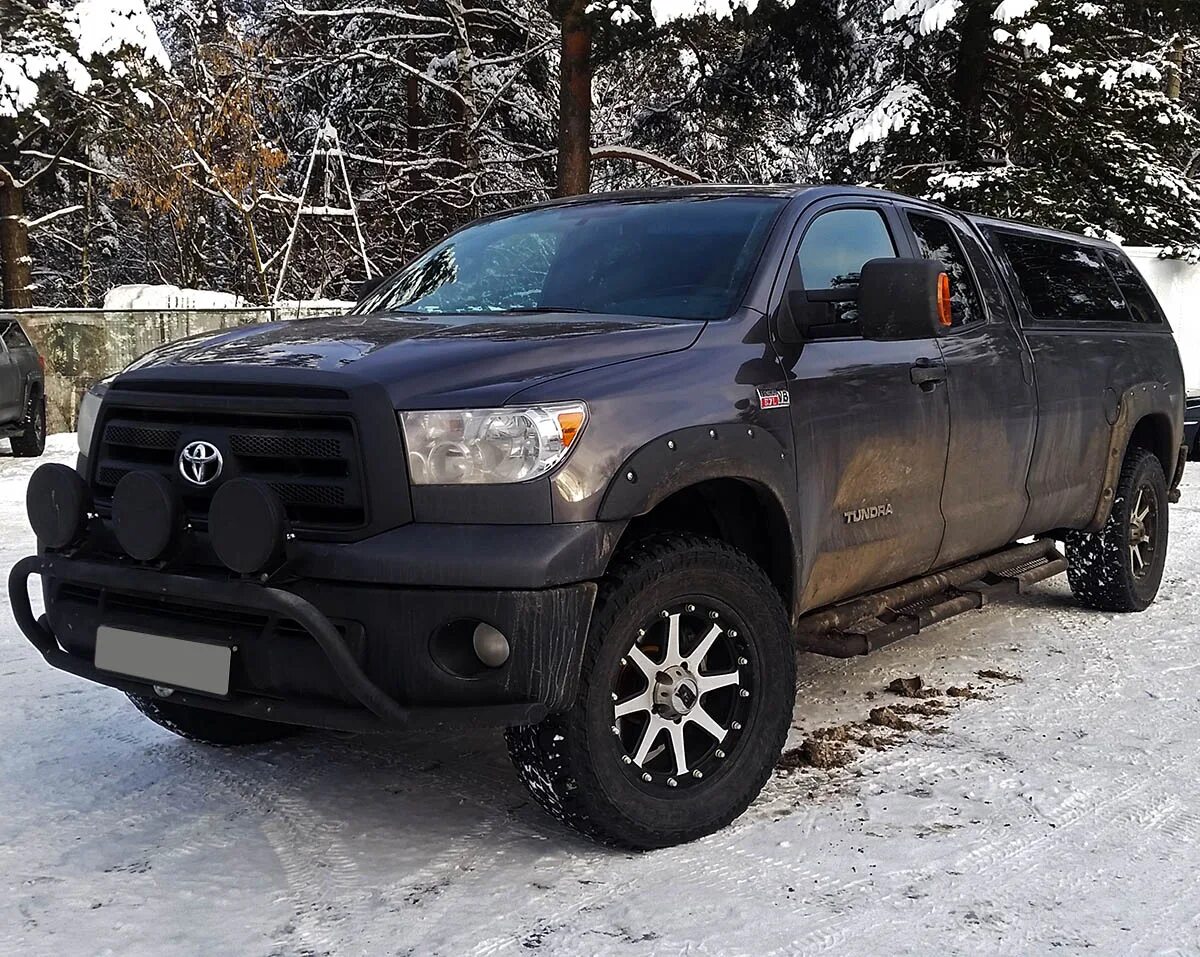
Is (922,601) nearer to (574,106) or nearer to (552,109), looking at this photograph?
(574,106)

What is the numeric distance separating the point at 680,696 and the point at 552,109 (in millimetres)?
19933

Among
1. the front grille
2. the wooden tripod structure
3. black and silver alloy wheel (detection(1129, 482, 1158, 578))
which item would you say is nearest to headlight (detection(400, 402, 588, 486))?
the front grille

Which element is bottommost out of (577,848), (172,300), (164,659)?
(577,848)

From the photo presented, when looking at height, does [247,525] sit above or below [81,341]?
below

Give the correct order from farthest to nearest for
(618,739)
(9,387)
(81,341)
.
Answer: (81,341) < (9,387) < (618,739)

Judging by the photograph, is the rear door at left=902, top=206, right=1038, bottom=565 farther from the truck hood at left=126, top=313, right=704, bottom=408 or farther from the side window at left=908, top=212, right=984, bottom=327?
the truck hood at left=126, top=313, right=704, bottom=408

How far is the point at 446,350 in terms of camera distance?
3670 mm

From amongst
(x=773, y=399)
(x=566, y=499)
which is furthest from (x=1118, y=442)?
(x=566, y=499)

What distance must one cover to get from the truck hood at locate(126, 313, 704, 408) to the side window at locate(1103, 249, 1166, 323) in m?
3.55

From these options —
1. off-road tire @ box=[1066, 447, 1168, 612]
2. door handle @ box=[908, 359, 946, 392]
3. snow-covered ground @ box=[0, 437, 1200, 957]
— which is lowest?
snow-covered ground @ box=[0, 437, 1200, 957]

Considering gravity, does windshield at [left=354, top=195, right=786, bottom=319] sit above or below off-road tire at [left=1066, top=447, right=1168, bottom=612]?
above

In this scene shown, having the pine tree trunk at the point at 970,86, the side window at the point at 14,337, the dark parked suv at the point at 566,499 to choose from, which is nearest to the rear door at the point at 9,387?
the side window at the point at 14,337

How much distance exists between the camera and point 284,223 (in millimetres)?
23062

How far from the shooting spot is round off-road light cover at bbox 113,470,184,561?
3.50m
